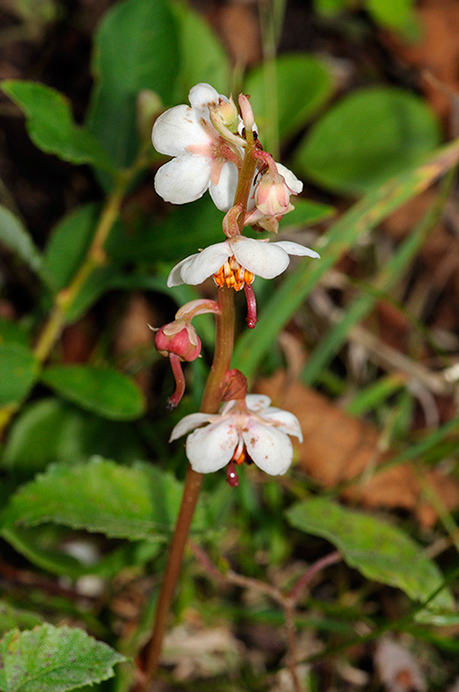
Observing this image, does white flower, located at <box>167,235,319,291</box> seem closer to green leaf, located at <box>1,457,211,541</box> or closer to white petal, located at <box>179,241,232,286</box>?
white petal, located at <box>179,241,232,286</box>

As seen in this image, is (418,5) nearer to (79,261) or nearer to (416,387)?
(416,387)

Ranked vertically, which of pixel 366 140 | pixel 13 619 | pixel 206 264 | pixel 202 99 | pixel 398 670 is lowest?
pixel 398 670

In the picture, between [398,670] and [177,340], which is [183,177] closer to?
[177,340]

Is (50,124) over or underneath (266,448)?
over

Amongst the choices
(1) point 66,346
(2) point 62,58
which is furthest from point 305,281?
(2) point 62,58

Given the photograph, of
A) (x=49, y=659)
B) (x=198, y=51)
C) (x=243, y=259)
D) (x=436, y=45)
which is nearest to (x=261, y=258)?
(x=243, y=259)

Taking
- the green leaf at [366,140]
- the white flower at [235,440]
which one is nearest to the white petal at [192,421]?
the white flower at [235,440]

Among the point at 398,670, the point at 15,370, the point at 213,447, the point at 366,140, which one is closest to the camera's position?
the point at 213,447

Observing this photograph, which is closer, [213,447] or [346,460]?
[213,447]
